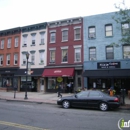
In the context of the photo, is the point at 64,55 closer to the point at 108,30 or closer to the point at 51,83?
the point at 51,83

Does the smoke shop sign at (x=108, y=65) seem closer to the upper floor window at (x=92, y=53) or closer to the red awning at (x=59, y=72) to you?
the upper floor window at (x=92, y=53)

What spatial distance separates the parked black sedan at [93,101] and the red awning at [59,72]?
9918 millimetres

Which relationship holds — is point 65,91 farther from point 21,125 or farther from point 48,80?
point 21,125

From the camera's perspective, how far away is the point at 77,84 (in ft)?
76.5

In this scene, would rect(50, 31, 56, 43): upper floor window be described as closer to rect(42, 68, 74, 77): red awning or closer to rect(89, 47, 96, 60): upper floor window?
rect(42, 68, 74, 77): red awning

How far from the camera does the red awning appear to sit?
22359 millimetres

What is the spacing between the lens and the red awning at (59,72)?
22.4 m

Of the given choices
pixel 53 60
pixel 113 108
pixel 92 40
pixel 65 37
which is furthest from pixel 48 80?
pixel 113 108

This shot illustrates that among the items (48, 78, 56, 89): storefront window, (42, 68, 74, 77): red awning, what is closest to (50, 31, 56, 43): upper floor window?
(42, 68, 74, 77): red awning

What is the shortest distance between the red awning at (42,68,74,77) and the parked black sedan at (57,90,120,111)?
32.5 feet

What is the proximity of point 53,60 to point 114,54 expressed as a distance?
9.12 m

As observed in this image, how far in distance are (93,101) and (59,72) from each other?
12.2 meters

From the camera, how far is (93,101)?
11.5 m

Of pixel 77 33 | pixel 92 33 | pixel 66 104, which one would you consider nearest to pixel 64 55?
pixel 77 33
